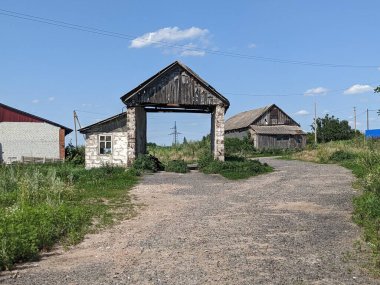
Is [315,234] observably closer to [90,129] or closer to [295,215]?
[295,215]

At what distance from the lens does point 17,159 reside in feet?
108

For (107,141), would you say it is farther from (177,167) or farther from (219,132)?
(219,132)

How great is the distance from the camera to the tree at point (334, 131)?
6412 cm

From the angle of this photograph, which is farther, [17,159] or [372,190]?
[17,159]

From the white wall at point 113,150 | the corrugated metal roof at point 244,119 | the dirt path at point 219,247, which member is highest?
the corrugated metal roof at point 244,119

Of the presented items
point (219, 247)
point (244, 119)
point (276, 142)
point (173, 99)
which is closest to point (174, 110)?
point (173, 99)

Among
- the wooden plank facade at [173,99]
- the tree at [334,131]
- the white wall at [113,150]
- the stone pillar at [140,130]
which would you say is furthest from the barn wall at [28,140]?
the tree at [334,131]

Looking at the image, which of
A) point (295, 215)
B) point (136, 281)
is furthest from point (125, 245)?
point (295, 215)

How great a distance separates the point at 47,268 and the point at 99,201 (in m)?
6.74

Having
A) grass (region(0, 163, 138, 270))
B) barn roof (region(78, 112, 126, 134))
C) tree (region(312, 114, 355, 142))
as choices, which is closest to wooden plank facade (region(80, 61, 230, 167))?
barn roof (region(78, 112, 126, 134))

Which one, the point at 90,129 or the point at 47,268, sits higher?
the point at 90,129

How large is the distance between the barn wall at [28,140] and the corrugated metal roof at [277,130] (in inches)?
1036

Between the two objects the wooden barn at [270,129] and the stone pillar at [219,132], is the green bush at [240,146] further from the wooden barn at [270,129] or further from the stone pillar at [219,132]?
the stone pillar at [219,132]

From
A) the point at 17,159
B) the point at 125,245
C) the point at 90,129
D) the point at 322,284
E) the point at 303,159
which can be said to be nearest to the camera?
the point at 322,284
